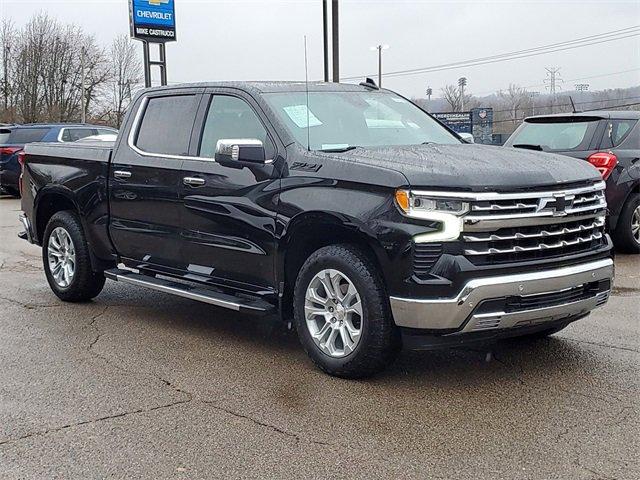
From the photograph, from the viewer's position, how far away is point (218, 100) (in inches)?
240

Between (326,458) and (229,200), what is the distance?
2.32 meters

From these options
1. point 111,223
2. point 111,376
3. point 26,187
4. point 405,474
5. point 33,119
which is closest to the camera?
point 405,474

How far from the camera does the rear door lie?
242 inches

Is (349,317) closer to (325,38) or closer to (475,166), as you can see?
(475,166)

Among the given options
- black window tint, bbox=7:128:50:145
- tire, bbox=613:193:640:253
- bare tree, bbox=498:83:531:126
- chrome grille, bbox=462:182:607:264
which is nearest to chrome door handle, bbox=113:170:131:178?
chrome grille, bbox=462:182:607:264

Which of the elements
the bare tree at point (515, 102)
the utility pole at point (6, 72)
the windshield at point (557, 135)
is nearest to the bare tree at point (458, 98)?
the bare tree at point (515, 102)

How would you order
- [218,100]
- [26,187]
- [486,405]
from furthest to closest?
[26,187] → [218,100] → [486,405]

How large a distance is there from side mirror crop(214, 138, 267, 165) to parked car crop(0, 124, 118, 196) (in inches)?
574

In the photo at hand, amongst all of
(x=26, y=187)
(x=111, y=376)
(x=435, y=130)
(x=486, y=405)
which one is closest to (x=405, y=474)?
(x=486, y=405)

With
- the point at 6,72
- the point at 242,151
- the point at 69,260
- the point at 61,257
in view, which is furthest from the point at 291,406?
the point at 6,72

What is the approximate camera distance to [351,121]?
5.82 meters

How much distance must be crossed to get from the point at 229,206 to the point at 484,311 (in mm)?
2017

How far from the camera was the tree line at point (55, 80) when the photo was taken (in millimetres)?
56344

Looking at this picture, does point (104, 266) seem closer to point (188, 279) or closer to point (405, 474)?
point (188, 279)
